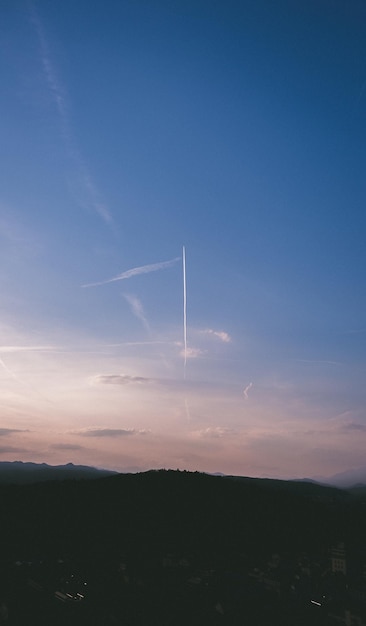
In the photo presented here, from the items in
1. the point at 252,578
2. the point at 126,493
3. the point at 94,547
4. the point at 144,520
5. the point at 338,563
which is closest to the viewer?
the point at 252,578

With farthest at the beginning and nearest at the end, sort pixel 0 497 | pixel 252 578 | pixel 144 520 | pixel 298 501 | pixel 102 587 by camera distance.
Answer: pixel 298 501 → pixel 0 497 → pixel 144 520 → pixel 252 578 → pixel 102 587

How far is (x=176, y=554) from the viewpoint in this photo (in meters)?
102

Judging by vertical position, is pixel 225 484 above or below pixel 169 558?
above

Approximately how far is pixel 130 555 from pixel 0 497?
7325 centimetres

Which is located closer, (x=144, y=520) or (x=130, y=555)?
(x=130, y=555)

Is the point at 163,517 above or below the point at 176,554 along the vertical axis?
above

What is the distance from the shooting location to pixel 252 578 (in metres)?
82.1

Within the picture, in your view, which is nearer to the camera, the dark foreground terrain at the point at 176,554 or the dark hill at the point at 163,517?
the dark foreground terrain at the point at 176,554

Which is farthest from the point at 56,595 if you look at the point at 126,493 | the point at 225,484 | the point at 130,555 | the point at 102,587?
the point at 225,484

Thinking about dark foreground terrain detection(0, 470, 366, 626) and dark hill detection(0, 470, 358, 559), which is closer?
dark foreground terrain detection(0, 470, 366, 626)

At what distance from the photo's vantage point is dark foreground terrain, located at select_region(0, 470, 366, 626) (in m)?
59.5

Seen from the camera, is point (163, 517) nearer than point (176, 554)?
No

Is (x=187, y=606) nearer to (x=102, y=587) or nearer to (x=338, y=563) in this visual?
(x=102, y=587)

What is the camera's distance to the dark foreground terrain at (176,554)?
195 feet
